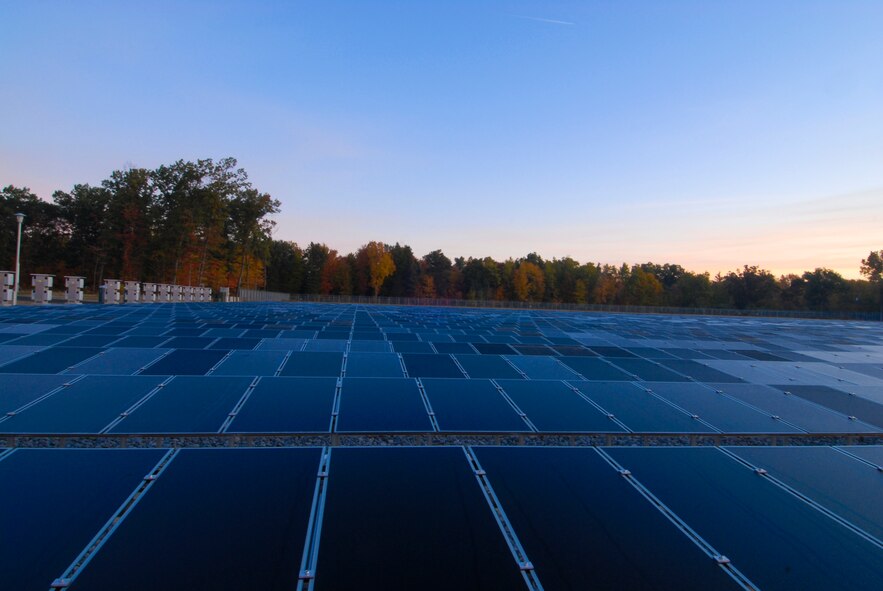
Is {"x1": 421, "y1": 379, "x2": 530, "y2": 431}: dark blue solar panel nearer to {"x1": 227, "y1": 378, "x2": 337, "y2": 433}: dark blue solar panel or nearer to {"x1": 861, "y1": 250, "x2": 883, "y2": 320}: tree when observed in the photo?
{"x1": 227, "y1": 378, "x2": 337, "y2": 433}: dark blue solar panel

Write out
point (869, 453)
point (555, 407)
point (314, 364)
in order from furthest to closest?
point (314, 364) < point (555, 407) < point (869, 453)

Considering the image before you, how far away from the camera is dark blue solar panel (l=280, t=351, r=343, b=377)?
1027 centimetres

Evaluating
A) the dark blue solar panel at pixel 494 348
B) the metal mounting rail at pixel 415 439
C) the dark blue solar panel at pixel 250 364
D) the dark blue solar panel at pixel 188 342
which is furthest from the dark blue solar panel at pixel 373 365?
the dark blue solar panel at pixel 188 342

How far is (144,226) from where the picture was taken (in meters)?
61.8

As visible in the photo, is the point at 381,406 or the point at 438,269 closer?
the point at 381,406

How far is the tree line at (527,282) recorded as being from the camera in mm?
106750

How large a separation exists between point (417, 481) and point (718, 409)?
21.0ft

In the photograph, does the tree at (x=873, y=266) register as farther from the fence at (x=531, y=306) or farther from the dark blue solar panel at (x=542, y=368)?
the dark blue solar panel at (x=542, y=368)

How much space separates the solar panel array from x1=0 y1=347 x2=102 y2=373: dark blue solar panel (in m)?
0.08

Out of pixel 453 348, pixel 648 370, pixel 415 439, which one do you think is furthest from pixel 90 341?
pixel 648 370

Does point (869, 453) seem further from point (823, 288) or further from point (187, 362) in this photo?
point (823, 288)

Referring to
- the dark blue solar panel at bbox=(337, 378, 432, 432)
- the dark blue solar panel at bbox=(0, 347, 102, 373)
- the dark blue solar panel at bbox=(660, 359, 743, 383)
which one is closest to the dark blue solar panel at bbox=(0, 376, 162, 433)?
the dark blue solar panel at bbox=(0, 347, 102, 373)

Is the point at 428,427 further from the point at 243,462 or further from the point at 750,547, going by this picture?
the point at 750,547

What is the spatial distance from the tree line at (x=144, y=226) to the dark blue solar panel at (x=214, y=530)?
198 feet
